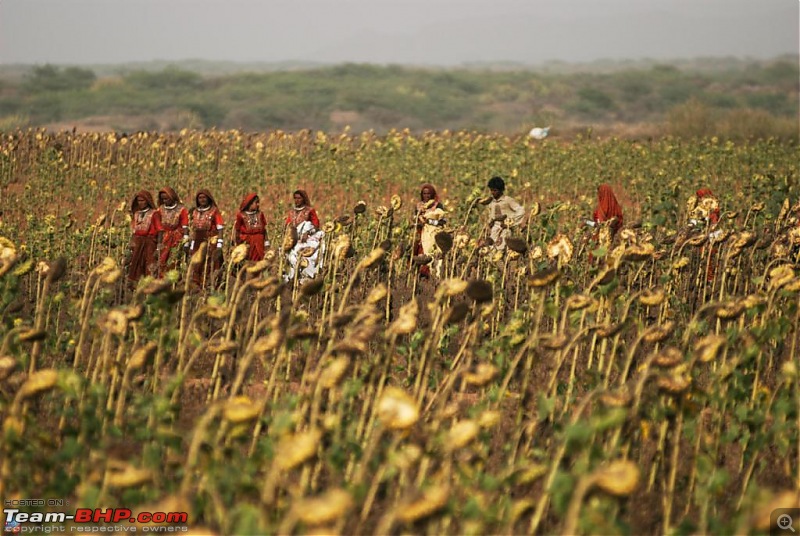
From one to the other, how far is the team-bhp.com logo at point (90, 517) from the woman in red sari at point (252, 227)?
4504 mm

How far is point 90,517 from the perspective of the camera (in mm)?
3576

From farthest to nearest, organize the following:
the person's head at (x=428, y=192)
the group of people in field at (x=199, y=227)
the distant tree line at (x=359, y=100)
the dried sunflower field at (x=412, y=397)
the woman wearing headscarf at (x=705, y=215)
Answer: the distant tree line at (x=359, y=100) → the person's head at (x=428, y=192) → the group of people in field at (x=199, y=227) → the woman wearing headscarf at (x=705, y=215) → the dried sunflower field at (x=412, y=397)

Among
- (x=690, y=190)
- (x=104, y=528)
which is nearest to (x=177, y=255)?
(x=104, y=528)

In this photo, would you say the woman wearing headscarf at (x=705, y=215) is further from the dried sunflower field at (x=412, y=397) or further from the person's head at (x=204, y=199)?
the person's head at (x=204, y=199)

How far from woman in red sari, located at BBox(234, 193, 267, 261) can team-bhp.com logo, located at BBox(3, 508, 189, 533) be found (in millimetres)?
4504

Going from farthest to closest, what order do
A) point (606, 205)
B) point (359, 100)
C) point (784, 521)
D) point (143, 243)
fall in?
point (359, 100) → point (606, 205) → point (143, 243) → point (784, 521)

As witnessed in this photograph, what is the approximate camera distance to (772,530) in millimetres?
3480

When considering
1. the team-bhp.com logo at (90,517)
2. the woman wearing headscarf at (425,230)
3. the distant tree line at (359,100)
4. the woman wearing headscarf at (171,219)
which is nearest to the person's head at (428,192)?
the woman wearing headscarf at (425,230)

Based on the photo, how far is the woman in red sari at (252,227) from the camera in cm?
814

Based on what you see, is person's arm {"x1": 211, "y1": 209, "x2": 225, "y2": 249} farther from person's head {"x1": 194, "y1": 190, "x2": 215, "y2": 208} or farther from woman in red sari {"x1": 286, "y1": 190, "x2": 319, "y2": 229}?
woman in red sari {"x1": 286, "y1": 190, "x2": 319, "y2": 229}

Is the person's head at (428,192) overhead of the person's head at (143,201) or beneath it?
overhead

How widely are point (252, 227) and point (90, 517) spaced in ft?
15.6

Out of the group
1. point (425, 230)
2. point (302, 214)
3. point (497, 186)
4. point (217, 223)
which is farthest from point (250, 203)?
point (497, 186)

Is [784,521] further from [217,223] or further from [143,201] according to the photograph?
[143,201]
